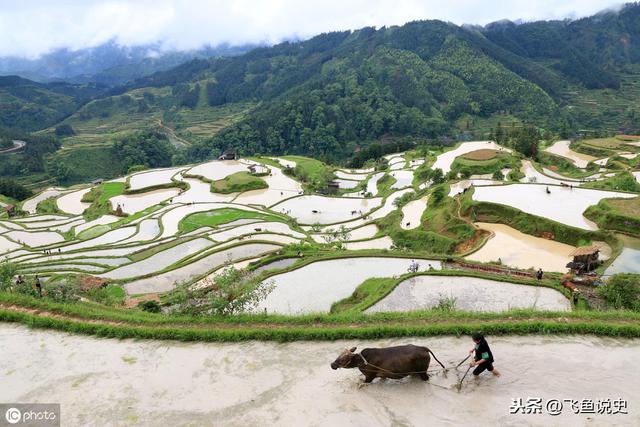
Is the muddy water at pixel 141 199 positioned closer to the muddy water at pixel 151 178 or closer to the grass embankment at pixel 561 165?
Result: the muddy water at pixel 151 178

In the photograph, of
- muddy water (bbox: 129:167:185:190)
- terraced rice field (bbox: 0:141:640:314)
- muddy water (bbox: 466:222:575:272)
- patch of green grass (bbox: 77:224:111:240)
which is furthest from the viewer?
muddy water (bbox: 129:167:185:190)

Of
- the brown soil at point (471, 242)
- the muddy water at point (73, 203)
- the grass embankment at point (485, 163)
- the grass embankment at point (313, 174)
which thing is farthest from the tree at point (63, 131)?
the brown soil at point (471, 242)

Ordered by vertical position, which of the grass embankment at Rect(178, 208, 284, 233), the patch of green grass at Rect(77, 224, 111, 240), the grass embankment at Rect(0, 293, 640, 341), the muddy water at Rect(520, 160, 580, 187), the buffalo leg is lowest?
the patch of green grass at Rect(77, 224, 111, 240)

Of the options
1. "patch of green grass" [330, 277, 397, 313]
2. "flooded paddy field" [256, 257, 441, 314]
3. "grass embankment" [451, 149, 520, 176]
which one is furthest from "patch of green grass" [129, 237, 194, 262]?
"grass embankment" [451, 149, 520, 176]

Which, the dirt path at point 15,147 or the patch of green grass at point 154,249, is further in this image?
the dirt path at point 15,147

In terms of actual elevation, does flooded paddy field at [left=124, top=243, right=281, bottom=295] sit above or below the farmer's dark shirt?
below

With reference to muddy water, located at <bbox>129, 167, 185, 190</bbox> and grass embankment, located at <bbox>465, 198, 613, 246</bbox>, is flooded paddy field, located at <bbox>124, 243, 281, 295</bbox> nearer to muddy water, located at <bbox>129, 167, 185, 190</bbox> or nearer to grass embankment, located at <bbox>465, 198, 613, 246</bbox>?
grass embankment, located at <bbox>465, 198, 613, 246</bbox>
